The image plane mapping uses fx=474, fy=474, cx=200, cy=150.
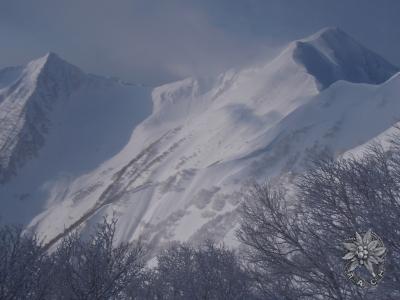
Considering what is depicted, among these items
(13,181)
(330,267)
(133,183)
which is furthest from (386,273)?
(13,181)

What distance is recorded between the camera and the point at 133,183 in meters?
137

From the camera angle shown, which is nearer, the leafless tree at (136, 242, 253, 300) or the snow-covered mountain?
the leafless tree at (136, 242, 253, 300)

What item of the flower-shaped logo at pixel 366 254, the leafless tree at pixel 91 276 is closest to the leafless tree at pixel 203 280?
the leafless tree at pixel 91 276

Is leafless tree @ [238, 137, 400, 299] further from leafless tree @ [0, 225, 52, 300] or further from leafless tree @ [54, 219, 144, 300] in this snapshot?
leafless tree @ [0, 225, 52, 300]

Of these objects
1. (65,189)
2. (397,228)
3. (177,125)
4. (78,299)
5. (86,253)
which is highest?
(177,125)

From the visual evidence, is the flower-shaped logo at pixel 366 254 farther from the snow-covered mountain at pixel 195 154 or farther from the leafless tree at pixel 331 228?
the snow-covered mountain at pixel 195 154

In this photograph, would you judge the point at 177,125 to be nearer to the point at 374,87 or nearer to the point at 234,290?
the point at 374,87

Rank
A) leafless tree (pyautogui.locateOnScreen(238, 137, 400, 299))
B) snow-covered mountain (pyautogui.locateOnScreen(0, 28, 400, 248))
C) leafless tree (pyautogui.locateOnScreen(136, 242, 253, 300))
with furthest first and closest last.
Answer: snow-covered mountain (pyautogui.locateOnScreen(0, 28, 400, 248))
leafless tree (pyautogui.locateOnScreen(136, 242, 253, 300))
leafless tree (pyautogui.locateOnScreen(238, 137, 400, 299))

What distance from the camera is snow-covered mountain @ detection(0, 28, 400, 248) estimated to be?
89875 millimetres

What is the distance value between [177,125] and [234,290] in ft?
→ 565

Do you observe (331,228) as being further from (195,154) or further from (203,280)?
(195,154)

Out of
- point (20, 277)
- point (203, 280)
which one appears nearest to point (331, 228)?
point (20, 277)

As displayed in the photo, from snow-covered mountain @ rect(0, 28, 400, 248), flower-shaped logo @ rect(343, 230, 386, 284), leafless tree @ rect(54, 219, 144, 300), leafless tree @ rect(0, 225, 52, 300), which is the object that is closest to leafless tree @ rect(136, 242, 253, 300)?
leafless tree @ rect(54, 219, 144, 300)

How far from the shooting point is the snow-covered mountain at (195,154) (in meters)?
89.9
